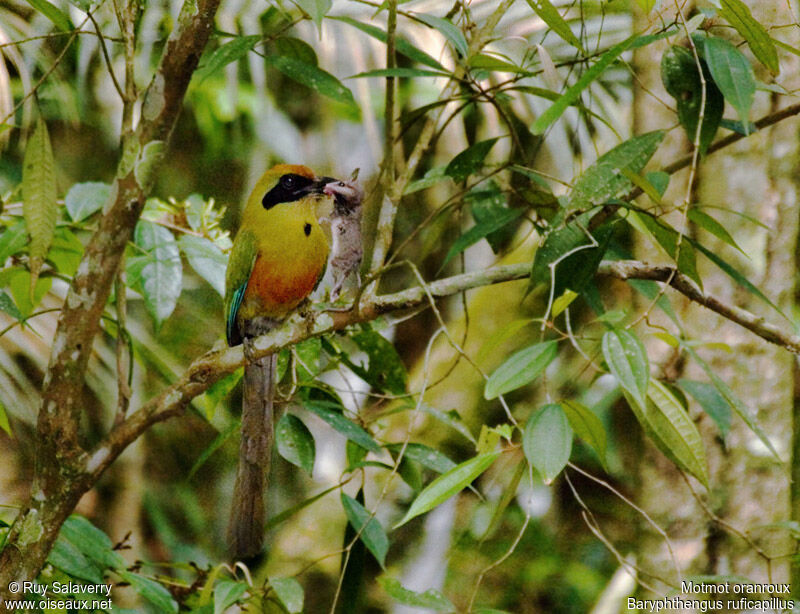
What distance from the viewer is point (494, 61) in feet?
5.55

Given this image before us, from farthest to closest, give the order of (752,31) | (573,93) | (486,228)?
(486,228), (752,31), (573,93)

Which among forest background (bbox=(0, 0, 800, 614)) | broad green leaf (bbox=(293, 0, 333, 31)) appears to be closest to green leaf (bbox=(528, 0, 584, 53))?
forest background (bbox=(0, 0, 800, 614))

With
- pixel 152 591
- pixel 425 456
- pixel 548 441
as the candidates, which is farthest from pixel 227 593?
pixel 548 441

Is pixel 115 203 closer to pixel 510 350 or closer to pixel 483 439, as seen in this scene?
pixel 483 439

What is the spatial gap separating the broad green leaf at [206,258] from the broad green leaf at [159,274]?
0.04 meters

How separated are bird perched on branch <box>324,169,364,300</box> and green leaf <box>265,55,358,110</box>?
17cm

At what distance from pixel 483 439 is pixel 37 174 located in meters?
1.00

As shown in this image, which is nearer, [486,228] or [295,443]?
[295,443]

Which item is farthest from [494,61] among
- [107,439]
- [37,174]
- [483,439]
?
[107,439]

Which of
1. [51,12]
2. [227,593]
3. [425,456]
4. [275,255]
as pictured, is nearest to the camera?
[227,593]

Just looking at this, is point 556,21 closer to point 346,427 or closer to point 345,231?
point 345,231

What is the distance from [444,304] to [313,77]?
8.47 ft

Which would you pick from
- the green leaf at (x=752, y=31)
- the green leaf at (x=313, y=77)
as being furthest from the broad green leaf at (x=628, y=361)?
the green leaf at (x=313, y=77)

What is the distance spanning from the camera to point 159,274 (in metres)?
1.90
